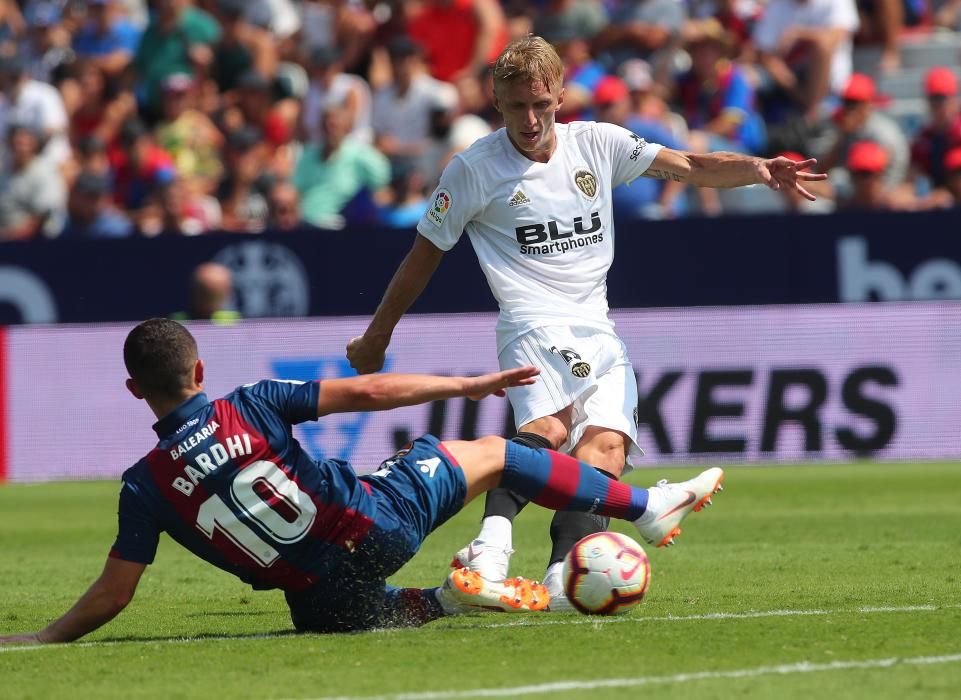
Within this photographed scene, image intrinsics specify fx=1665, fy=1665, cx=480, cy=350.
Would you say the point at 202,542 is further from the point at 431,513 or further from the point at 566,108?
the point at 566,108

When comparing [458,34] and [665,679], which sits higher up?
[458,34]

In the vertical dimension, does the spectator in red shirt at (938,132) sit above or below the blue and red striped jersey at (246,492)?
above

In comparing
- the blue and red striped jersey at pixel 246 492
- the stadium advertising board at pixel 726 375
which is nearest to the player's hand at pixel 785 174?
the blue and red striped jersey at pixel 246 492

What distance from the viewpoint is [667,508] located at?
21.7 ft

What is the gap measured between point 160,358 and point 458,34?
12.8 m

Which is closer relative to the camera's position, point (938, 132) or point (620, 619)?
point (620, 619)

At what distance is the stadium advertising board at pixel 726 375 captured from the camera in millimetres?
13727

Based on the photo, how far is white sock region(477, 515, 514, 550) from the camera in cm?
674

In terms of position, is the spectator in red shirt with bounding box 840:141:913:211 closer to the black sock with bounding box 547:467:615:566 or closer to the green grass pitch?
the green grass pitch

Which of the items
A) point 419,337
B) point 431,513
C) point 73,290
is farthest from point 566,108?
point 431,513

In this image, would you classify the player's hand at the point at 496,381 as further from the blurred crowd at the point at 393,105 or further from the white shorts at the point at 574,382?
the blurred crowd at the point at 393,105

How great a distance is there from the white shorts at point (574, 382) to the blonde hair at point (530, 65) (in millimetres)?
1071

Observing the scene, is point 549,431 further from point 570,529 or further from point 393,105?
point 393,105

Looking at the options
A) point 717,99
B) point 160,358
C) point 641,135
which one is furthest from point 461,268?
point 160,358
